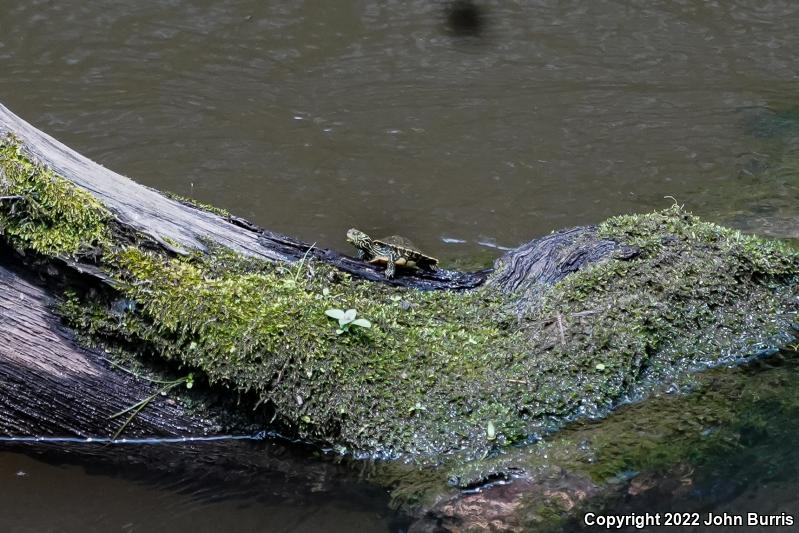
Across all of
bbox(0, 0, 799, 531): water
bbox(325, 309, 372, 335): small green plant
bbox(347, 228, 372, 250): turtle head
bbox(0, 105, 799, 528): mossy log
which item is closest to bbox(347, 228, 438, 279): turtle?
bbox(347, 228, 372, 250): turtle head

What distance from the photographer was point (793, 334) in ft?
12.9

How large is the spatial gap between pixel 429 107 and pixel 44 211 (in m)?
5.12

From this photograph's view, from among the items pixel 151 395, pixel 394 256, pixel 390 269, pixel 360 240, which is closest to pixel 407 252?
pixel 394 256

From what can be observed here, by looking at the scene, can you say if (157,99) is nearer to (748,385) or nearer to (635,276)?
(635,276)

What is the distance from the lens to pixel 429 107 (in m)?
8.00

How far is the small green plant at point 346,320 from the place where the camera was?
3.51m

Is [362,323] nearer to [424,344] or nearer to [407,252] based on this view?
[424,344]

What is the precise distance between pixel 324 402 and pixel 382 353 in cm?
33

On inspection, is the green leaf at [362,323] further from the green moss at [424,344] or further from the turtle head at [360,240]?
the turtle head at [360,240]

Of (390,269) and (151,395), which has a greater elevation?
(390,269)

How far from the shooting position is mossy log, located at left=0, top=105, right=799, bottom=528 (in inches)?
134

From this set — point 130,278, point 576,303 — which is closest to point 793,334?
point 576,303

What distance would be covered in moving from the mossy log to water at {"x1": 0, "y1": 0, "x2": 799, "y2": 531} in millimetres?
1913

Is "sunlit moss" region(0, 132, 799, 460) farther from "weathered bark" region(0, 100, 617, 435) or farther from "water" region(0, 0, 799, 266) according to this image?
"water" region(0, 0, 799, 266)
